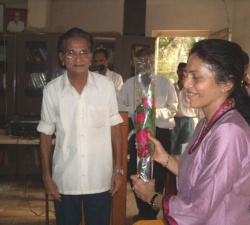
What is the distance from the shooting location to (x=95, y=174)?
5.84 feet

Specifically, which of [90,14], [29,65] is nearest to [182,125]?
[29,65]

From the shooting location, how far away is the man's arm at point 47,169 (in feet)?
5.79

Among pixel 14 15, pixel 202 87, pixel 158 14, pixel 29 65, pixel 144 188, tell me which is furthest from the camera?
pixel 158 14

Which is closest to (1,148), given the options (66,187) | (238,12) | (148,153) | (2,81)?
(2,81)

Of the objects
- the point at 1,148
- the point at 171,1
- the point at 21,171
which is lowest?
the point at 21,171

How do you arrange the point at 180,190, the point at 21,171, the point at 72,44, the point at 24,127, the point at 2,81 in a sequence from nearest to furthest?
1. the point at 180,190
2. the point at 72,44
3. the point at 24,127
4. the point at 21,171
5. the point at 2,81

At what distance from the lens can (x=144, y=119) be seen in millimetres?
1378

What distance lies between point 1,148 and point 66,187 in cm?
307

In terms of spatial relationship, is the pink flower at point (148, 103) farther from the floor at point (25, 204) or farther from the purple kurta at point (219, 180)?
the floor at point (25, 204)

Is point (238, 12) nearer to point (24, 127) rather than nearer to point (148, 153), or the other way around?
point (24, 127)

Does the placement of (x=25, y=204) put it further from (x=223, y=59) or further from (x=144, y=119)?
(x=223, y=59)

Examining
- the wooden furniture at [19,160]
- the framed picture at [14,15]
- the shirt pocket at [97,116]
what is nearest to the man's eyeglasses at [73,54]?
the shirt pocket at [97,116]

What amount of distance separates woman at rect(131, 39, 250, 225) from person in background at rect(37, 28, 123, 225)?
605 millimetres

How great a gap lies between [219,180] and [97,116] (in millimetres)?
908
